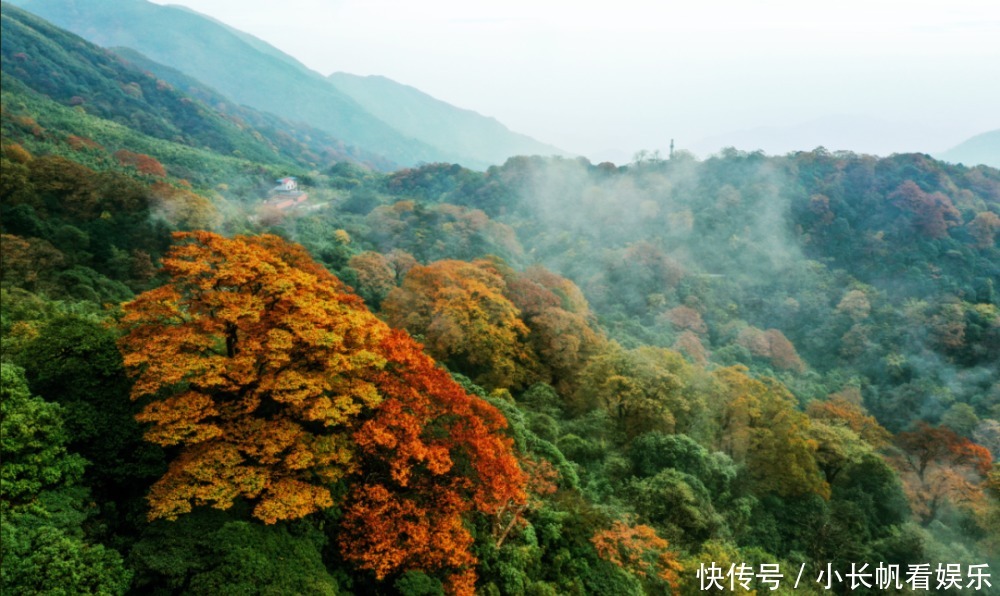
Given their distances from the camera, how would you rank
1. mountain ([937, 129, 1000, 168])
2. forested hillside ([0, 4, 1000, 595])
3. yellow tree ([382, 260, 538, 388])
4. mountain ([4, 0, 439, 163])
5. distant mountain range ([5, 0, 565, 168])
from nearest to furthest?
forested hillside ([0, 4, 1000, 595]), yellow tree ([382, 260, 538, 388]), mountain ([937, 129, 1000, 168]), distant mountain range ([5, 0, 565, 168]), mountain ([4, 0, 439, 163])

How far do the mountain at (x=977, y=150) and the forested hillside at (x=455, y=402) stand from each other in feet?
284

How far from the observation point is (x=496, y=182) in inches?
3108

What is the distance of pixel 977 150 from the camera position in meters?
126

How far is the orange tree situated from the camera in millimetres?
9320

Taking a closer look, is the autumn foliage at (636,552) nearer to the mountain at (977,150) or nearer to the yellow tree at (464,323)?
the yellow tree at (464,323)

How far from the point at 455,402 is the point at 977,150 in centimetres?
16774

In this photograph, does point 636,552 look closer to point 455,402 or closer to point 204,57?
point 455,402

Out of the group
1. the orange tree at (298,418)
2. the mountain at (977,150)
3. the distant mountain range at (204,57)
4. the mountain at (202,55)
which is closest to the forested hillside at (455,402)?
the orange tree at (298,418)

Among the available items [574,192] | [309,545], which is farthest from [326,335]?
[574,192]

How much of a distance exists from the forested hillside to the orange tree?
67 millimetres

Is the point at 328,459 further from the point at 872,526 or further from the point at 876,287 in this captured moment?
the point at 876,287

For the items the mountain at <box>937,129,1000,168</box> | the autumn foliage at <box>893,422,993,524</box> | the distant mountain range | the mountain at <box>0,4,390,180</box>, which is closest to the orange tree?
the autumn foliage at <box>893,422,993,524</box>

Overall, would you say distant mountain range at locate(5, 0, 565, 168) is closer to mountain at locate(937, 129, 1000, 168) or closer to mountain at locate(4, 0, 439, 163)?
mountain at locate(4, 0, 439, 163)

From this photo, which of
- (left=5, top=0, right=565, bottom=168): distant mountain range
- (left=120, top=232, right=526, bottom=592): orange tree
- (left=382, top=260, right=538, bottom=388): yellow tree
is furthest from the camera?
(left=5, top=0, right=565, bottom=168): distant mountain range
